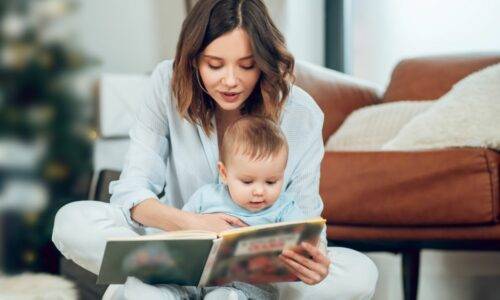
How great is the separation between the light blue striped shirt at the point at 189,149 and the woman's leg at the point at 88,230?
0.04 meters

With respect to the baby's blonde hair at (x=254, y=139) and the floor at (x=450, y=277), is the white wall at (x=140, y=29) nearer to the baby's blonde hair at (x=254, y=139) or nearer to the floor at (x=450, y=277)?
the floor at (x=450, y=277)

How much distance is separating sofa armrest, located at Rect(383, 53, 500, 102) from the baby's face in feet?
4.43

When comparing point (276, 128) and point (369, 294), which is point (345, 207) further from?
point (276, 128)

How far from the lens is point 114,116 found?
9.14 feet

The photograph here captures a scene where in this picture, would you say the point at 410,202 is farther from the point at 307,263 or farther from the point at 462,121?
the point at 307,263

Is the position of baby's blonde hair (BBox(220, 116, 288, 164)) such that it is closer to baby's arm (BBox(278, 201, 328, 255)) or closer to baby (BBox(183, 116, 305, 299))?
baby (BBox(183, 116, 305, 299))

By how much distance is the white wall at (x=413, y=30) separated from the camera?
9.68 feet

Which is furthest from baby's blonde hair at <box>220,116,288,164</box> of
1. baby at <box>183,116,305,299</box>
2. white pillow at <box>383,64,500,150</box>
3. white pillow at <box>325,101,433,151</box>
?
white pillow at <box>325,101,433,151</box>

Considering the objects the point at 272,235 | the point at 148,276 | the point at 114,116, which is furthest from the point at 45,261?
the point at 272,235

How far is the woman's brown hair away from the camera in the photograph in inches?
54.7

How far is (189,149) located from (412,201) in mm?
667

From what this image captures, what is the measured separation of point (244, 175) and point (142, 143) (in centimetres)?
30

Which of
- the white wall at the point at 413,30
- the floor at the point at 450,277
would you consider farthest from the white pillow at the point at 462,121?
the white wall at the point at 413,30

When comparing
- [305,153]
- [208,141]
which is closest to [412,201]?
[305,153]
